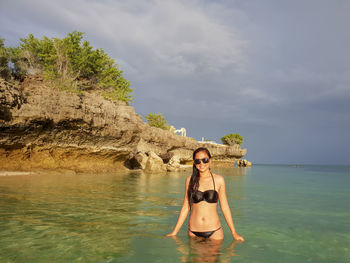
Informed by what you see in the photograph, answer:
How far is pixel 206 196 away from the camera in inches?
158

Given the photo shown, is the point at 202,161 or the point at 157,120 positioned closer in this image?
the point at 202,161

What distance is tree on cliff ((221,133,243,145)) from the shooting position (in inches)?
2249

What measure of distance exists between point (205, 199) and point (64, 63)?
21823 millimetres

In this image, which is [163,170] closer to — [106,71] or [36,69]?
[106,71]

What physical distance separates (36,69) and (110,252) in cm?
2048

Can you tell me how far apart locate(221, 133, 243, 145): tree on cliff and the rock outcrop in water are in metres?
39.3

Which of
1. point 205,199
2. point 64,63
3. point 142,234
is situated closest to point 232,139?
point 64,63

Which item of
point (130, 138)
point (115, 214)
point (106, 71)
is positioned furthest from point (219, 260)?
point (106, 71)

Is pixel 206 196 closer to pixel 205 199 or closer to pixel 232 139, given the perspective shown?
pixel 205 199

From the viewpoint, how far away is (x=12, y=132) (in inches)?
548

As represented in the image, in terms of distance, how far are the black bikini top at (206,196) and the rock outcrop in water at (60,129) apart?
13.2 m

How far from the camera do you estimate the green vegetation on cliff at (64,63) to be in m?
18.2

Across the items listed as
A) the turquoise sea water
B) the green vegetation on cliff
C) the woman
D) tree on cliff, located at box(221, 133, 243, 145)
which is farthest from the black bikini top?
tree on cliff, located at box(221, 133, 243, 145)

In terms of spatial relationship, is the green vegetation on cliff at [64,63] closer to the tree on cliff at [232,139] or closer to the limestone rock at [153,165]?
the limestone rock at [153,165]
